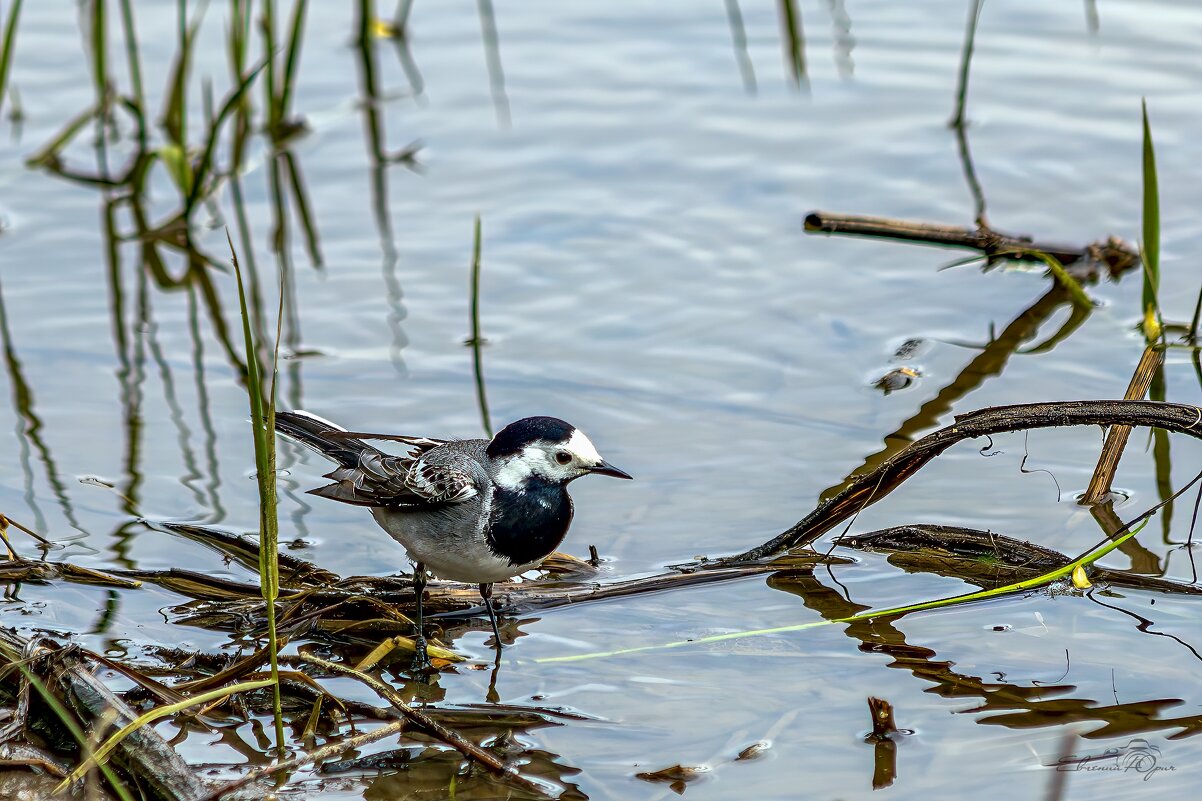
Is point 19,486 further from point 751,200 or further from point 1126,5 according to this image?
point 1126,5

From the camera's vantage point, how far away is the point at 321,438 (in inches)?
239

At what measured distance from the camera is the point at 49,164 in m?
10.4

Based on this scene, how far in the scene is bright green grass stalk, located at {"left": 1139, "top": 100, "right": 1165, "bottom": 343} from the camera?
21.3 ft

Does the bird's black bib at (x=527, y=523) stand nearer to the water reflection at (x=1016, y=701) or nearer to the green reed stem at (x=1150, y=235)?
the water reflection at (x=1016, y=701)

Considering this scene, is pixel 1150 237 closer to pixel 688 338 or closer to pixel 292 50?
pixel 688 338

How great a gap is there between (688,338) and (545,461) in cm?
267

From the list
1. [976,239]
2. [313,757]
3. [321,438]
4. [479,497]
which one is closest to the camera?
[313,757]

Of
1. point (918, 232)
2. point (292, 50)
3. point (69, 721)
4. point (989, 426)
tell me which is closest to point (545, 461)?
point (989, 426)

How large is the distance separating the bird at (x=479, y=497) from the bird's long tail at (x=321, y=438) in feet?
0.13

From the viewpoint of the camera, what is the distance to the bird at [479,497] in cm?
541

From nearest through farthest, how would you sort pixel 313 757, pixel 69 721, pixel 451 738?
pixel 69 721
pixel 313 757
pixel 451 738

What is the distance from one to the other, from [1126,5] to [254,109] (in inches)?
273

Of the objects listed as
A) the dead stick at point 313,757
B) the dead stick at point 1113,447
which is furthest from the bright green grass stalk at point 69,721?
the dead stick at point 1113,447

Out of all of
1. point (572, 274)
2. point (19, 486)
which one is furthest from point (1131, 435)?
point (19, 486)
